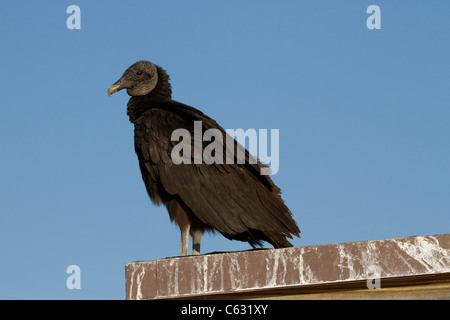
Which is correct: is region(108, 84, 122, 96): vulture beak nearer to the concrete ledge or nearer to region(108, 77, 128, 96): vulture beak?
region(108, 77, 128, 96): vulture beak

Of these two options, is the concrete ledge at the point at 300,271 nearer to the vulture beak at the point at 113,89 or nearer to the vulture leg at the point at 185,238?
the vulture leg at the point at 185,238

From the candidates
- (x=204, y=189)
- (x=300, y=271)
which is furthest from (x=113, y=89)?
(x=300, y=271)

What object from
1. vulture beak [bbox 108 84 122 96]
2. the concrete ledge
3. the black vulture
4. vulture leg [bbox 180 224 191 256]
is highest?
vulture beak [bbox 108 84 122 96]

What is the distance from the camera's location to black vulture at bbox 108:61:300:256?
4.43m

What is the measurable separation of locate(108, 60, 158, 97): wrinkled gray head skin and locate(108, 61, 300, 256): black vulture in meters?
0.55

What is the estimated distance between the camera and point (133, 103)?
18.2ft

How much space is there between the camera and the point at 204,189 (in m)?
4.68

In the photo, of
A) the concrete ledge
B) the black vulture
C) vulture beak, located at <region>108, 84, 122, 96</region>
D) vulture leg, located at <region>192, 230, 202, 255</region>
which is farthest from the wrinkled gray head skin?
the concrete ledge

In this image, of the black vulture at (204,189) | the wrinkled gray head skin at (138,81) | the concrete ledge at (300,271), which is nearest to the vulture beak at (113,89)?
the wrinkled gray head skin at (138,81)

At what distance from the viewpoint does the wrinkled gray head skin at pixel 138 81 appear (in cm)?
573
